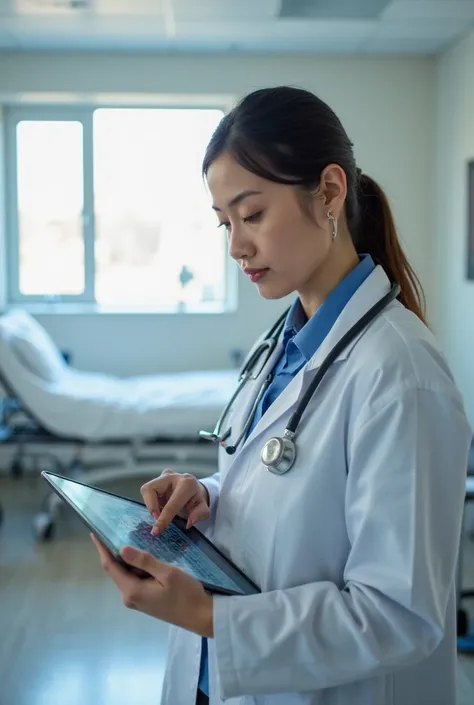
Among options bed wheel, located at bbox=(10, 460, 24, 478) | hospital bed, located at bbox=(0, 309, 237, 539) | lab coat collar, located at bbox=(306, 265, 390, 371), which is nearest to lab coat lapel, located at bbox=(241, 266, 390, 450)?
lab coat collar, located at bbox=(306, 265, 390, 371)

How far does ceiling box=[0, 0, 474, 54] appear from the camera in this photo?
355 cm

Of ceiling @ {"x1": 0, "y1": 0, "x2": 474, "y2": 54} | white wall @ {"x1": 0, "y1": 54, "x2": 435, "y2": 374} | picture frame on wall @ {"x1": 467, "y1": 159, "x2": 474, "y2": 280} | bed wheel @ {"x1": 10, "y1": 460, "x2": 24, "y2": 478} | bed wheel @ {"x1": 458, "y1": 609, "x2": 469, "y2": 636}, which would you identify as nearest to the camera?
bed wheel @ {"x1": 458, "y1": 609, "x2": 469, "y2": 636}

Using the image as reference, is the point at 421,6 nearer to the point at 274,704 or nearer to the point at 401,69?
the point at 401,69

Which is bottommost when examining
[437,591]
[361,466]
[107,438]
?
[107,438]

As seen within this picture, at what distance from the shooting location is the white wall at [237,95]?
441 centimetres

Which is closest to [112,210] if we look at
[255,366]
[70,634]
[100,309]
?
[100,309]

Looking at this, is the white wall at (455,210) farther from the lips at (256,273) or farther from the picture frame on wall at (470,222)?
the lips at (256,273)

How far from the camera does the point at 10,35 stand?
4027 mm

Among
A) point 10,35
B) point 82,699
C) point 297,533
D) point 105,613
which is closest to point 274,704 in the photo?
point 297,533

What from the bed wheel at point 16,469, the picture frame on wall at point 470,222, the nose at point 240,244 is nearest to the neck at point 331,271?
the nose at point 240,244

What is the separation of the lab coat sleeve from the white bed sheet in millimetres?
2700

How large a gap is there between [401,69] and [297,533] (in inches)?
165

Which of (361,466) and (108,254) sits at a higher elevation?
(108,254)

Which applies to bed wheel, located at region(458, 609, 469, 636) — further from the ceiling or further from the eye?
the ceiling
